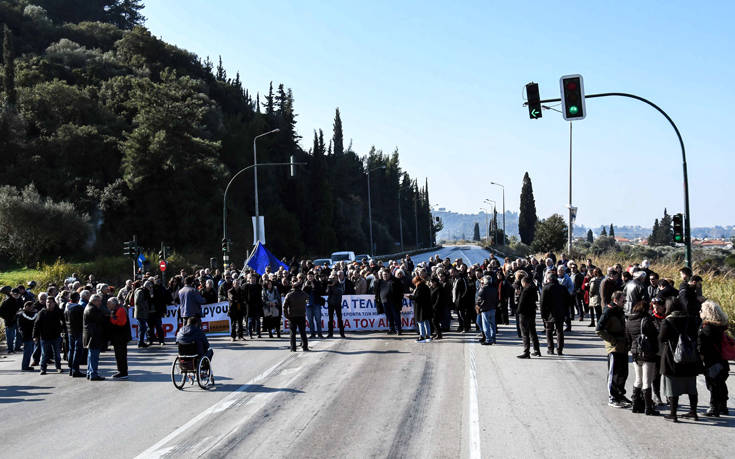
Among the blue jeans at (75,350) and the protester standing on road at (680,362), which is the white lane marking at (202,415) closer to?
the blue jeans at (75,350)

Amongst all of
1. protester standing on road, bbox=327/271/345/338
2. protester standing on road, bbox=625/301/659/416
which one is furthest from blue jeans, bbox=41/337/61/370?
protester standing on road, bbox=625/301/659/416

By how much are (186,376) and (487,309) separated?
24.4 feet

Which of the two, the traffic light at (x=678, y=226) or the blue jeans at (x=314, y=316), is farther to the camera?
the traffic light at (x=678, y=226)

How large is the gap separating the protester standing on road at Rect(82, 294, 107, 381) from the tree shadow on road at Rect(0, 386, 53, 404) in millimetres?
963

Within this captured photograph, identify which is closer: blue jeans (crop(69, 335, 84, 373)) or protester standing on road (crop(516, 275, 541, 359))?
blue jeans (crop(69, 335, 84, 373))

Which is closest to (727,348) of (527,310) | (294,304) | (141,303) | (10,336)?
(527,310)

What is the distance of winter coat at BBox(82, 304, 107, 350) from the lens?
13164 millimetres

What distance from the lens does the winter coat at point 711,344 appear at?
934 cm

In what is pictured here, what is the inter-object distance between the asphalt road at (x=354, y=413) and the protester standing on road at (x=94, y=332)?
0.44 metres

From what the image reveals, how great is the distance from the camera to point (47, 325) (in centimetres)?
1431

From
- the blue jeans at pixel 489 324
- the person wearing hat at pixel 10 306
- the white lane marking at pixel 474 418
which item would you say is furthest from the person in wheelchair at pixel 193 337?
the blue jeans at pixel 489 324

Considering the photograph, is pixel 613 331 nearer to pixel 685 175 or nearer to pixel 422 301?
pixel 422 301

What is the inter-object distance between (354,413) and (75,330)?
7216 mm

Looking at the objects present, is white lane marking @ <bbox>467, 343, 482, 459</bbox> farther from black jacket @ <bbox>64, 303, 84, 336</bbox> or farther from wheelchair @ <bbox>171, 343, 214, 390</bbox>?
black jacket @ <bbox>64, 303, 84, 336</bbox>
